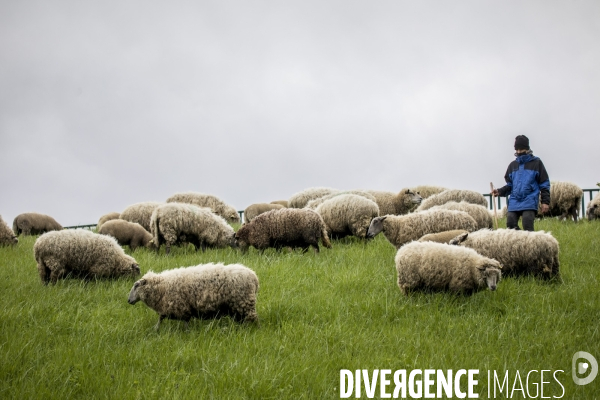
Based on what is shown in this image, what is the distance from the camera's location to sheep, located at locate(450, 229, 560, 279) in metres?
8.24

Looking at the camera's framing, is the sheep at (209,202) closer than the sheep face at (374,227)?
No

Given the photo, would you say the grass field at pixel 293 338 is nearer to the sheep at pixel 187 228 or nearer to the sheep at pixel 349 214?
Result: the sheep at pixel 187 228

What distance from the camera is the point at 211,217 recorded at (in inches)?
476

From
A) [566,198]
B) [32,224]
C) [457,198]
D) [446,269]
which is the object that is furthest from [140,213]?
[566,198]

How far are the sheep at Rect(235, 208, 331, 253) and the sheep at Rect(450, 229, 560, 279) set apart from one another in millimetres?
3162

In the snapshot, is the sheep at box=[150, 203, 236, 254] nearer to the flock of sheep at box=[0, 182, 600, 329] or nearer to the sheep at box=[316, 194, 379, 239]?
the flock of sheep at box=[0, 182, 600, 329]

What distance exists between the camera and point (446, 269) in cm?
732

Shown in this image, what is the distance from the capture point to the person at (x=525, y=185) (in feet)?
33.4

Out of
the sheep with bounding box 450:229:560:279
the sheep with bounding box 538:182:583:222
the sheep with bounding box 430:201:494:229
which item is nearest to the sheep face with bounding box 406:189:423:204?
the sheep with bounding box 430:201:494:229

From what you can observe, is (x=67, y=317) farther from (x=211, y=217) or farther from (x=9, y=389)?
(x=211, y=217)

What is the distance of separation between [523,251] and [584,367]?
10.2 ft

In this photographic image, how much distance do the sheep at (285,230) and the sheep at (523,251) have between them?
10.4 feet

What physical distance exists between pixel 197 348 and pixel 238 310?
794 millimetres

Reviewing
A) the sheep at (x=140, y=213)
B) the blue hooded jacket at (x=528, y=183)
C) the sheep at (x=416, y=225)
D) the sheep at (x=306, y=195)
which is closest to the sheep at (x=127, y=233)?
the sheep at (x=140, y=213)
